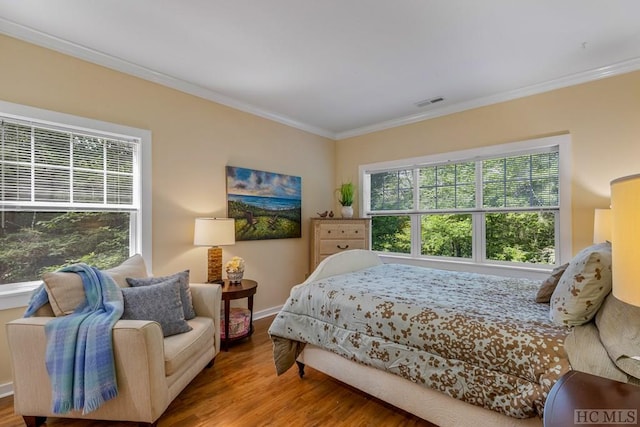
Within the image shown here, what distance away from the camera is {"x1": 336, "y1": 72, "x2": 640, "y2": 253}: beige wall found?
2.65m

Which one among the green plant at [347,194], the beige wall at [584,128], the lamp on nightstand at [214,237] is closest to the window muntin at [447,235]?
the beige wall at [584,128]

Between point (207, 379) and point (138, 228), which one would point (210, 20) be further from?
point (207, 379)

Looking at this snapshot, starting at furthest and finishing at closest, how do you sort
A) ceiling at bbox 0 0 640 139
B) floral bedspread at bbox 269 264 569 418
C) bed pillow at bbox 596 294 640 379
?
ceiling at bbox 0 0 640 139, floral bedspread at bbox 269 264 569 418, bed pillow at bbox 596 294 640 379

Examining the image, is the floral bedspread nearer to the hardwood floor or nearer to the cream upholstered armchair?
the hardwood floor

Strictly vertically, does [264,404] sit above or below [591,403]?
below

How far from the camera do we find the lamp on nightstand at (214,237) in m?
2.90

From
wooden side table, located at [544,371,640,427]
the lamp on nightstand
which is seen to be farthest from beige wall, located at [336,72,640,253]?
the lamp on nightstand

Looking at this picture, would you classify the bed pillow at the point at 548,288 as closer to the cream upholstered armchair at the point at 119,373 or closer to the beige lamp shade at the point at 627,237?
the beige lamp shade at the point at 627,237

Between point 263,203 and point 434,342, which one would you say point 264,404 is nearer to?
point 434,342

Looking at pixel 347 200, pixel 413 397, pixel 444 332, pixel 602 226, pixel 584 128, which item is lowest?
pixel 413 397

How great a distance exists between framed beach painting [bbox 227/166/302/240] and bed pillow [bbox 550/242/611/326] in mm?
2965

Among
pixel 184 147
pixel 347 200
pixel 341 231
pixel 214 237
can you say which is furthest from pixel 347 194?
pixel 184 147

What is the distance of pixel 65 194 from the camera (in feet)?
7.91

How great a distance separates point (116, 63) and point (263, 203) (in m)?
1.96
